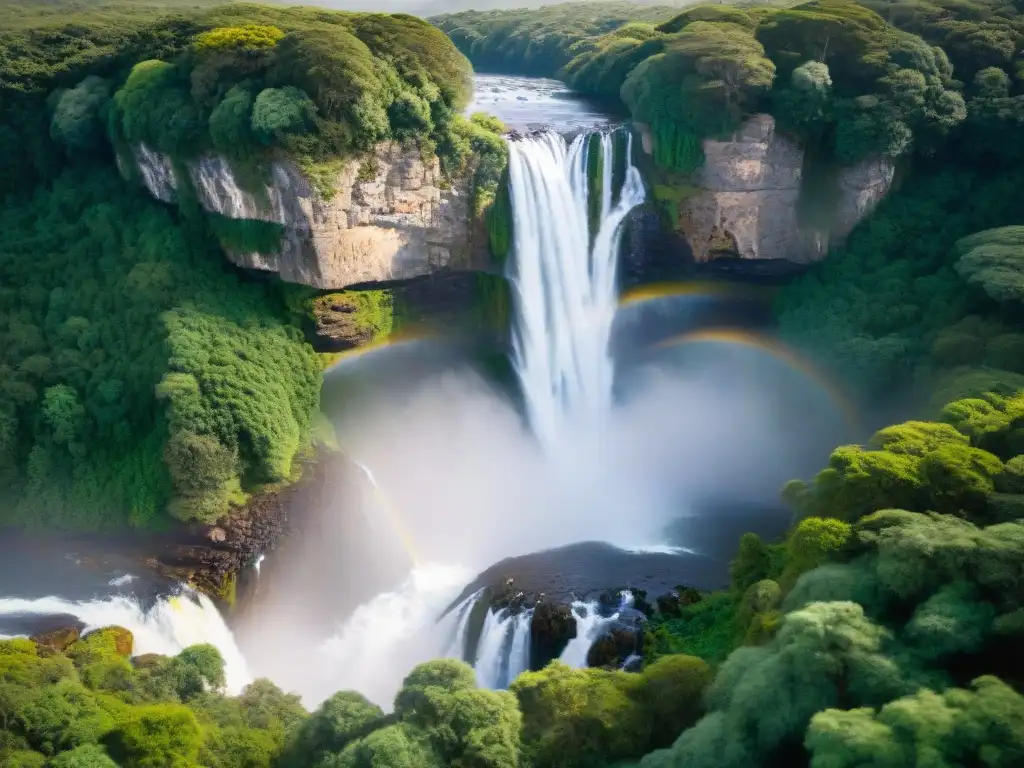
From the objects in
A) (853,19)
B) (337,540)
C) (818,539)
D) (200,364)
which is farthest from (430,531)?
(853,19)

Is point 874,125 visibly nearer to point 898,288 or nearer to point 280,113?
point 898,288

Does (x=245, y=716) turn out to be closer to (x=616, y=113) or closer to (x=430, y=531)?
(x=430, y=531)

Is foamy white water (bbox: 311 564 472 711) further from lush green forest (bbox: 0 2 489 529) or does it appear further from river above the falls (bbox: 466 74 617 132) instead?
river above the falls (bbox: 466 74 617 132)

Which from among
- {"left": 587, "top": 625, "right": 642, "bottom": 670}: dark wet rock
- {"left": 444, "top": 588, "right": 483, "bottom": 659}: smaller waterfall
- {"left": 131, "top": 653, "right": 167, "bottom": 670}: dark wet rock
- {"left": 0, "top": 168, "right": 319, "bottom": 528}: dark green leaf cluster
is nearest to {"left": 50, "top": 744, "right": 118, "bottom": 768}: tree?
{"left": 131, "top": 653, "right": 167, "bottom": 670}: dark wet rock

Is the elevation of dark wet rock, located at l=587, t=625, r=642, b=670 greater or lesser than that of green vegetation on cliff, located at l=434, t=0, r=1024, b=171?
lesser

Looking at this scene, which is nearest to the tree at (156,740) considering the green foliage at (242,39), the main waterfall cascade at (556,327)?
the main waterfall cascade at (556,327)

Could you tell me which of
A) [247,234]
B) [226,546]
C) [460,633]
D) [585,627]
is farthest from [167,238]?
[585,627]

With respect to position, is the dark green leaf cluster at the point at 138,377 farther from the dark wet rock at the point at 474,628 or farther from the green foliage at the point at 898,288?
the green foliage at the point at 898,288
